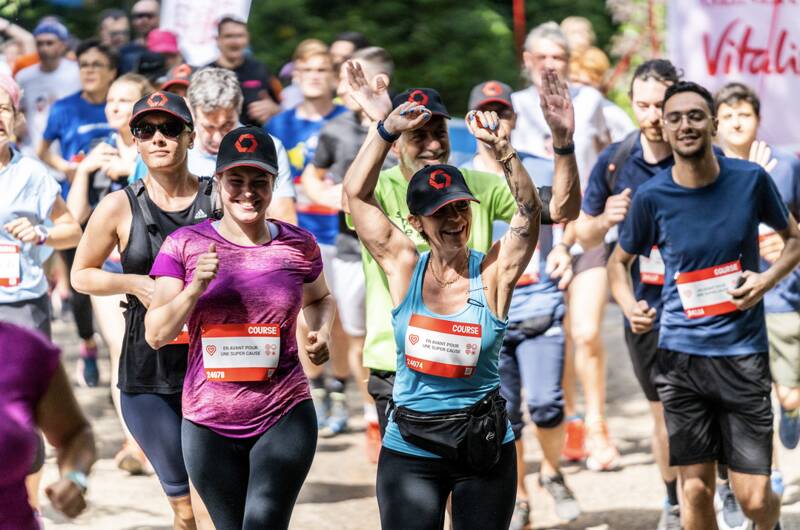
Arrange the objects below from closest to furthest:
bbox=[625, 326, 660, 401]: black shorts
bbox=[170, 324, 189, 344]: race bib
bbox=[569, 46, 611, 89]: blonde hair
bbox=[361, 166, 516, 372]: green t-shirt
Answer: bbox=[170, 324, 189, 344]: race bib → bbox=[361, 166, 516, 372]: green t-shirt → bbox=[625, 326, 660, 401]: black shorts → bbox=[569, 46, 611, 89]: blonde hair

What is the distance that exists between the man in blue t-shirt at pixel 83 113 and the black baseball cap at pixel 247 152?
5.48 m

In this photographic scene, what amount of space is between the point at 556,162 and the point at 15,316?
115 inches

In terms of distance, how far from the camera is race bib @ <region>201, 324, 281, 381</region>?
216 inches

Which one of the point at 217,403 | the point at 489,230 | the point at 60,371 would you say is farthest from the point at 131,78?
the point at 60,371

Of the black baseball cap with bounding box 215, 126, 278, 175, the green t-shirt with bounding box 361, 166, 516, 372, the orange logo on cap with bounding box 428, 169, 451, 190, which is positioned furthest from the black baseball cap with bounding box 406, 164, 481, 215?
the green t-shirt with bounding box 361, 166, 516, 372

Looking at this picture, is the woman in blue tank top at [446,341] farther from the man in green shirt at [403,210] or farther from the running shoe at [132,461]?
the running shoe at [132,461]

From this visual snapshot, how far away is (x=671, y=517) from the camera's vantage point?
754 cm

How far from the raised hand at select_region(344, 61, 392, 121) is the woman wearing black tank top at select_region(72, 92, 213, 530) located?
685 mm

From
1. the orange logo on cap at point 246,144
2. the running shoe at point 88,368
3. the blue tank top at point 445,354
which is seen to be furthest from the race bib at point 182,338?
the running shoe at point 88,368

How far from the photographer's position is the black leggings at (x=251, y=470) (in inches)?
216

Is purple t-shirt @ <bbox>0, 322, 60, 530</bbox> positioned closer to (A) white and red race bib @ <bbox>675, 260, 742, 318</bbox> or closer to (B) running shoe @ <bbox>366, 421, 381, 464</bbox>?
(A) white and red race bib @ <bbox>675, 260, 742, 318</bbox>

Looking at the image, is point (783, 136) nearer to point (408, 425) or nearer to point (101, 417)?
point (101, 417)

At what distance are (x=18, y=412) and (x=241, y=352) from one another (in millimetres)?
1654

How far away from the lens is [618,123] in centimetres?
988
